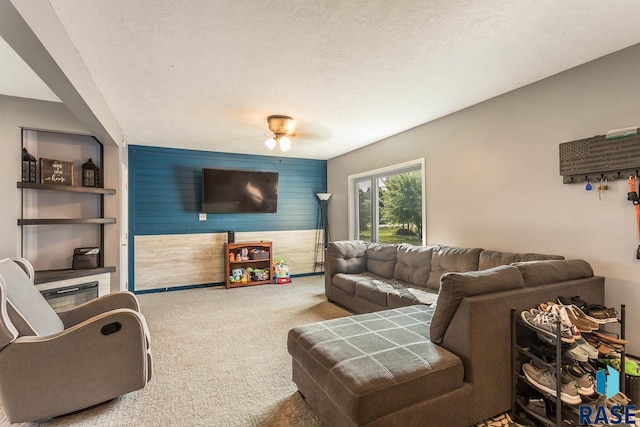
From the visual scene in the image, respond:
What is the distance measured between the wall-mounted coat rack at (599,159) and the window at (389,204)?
5.62ft

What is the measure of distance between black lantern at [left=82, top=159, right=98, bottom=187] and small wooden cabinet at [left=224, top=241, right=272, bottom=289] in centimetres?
234

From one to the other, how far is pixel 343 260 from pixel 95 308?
9.28 ft

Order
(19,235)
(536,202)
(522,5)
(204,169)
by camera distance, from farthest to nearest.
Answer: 1. (204,169)
2. (19,235)
3. (536,202)
4. (522,5)

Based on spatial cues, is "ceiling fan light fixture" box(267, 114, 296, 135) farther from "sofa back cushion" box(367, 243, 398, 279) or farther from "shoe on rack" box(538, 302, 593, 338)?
"shoe on rack" box(538, 302, 593, 338)

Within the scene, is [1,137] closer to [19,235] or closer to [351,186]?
[19,235]

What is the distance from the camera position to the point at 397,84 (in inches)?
110

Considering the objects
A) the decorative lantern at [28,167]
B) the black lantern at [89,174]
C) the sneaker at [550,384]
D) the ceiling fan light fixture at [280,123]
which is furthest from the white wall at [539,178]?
the decorative lantern at [28,167]

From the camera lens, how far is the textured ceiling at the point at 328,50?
1.79 meters

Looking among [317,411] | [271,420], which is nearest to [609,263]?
[317,411]

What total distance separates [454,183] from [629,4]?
208cm

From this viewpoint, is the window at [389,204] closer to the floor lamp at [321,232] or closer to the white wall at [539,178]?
the white wall at [539,178]

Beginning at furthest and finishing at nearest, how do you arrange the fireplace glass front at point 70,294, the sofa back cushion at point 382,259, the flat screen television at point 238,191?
the flat screen television at point 238,191 < the sofa back cushion at point 382,259 < the fireplace glass front at point 70,294

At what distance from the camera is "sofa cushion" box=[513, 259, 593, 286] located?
196 cm

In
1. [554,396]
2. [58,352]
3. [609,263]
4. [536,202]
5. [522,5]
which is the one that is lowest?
[554,396]
